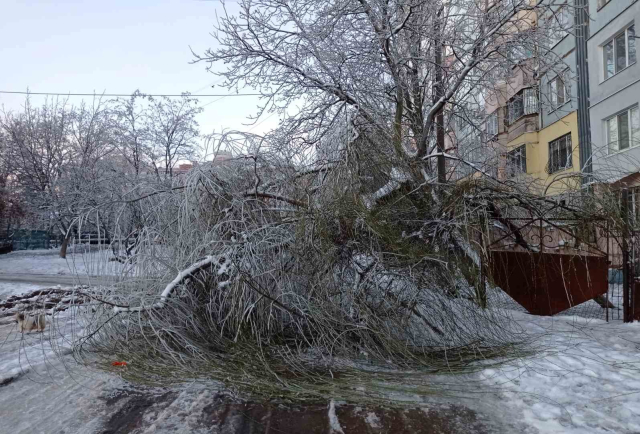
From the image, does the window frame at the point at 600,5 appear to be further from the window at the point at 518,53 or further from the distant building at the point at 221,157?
the distant building at the point at 221,157

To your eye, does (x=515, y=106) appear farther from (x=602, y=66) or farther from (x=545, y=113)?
(x=545, y=113)

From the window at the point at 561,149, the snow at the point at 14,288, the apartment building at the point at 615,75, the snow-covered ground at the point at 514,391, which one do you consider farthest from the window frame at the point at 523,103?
the snow at the point at 14,288

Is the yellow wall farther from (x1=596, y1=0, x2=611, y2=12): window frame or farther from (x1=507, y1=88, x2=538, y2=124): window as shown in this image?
(x1=596, y1=0, x2=611, y2=12): window frame

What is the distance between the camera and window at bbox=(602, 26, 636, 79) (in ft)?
47.3

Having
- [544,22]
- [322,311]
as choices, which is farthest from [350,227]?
[544,22]

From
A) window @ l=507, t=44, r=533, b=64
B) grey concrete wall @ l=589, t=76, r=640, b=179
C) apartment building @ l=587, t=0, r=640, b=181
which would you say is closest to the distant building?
window @ l=507, t=44, r=533, b=64

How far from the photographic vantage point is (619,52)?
15.0 m

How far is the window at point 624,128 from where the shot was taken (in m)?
14.1

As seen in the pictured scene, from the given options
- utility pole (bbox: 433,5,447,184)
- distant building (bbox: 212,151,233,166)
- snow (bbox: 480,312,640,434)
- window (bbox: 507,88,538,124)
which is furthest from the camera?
window (bbox: 507,88,538,124)

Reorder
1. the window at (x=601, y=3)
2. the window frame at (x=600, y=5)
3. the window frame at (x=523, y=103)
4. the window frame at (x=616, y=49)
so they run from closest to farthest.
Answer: the window frame at (x=523, y=103)
the window frame at (x=616, y=49)
the window frame at (x=600, y=5)
the window at (x=601, y=3)

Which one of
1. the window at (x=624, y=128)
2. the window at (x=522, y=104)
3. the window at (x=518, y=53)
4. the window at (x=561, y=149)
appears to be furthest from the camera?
the window at (x=561, y=149)

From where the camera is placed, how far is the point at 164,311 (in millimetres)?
5078

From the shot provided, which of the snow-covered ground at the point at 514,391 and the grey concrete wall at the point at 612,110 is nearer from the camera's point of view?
the snow-covered ground at the point at 514,391

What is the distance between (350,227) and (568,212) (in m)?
3.26
